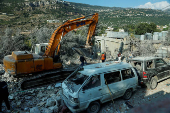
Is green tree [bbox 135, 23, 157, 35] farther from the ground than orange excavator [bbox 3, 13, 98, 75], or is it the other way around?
green tree [bbox 135, 23, 157, 35]

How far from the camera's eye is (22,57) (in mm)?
7418

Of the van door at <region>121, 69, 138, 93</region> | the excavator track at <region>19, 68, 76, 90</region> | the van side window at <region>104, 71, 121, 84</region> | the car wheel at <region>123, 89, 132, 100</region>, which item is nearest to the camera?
the van side window at <region>104, 71, 121, 84</region>

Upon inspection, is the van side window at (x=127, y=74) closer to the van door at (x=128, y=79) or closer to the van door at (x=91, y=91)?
the van door at (x=128, y=79)

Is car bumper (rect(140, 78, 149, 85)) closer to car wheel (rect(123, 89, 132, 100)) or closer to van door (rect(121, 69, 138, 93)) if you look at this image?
van door (rect(121, 69, 138, 93))

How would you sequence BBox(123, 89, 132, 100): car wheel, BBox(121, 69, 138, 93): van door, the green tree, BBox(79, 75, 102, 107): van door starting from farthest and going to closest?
the green tree, BBox(123, 89, 132, 100): car wheel, BBox(121, 69, 138, 93): van door, BBox(79, 75, 102, 107): van door

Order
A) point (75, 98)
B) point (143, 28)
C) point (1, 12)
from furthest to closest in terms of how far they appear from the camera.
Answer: point (1, 12)
point (143, 28)
point (75, 98)

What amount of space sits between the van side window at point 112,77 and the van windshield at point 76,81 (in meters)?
0.91

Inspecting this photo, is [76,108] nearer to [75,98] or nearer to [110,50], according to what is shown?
[75,98]

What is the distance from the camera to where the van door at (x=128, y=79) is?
5750 mm

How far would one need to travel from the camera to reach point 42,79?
8367 millimetres

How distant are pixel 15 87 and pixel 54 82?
244 cm

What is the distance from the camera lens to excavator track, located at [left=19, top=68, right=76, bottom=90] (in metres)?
7.80

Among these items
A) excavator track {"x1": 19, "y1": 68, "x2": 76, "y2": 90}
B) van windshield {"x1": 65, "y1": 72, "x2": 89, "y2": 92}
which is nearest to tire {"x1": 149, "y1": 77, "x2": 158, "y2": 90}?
van windshield {"x1": 65, "y1": 72, "x2": 89, "y2": 92}

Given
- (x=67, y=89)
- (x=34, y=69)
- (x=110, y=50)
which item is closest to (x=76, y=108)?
(x=67, y=89)
